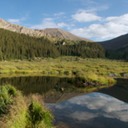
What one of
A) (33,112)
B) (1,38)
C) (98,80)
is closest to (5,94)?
(33,112)

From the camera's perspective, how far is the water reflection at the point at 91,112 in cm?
2624

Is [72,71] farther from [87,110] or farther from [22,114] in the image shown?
[22,114]

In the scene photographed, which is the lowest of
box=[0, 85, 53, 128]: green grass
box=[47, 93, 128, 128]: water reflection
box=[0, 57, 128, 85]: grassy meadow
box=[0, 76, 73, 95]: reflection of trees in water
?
box=[47, 93, 128, 128]: water reflection

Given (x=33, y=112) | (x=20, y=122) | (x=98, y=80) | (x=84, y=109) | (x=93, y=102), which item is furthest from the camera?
(x=98, y=80)

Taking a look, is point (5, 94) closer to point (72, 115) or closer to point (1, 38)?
point (72, 115)

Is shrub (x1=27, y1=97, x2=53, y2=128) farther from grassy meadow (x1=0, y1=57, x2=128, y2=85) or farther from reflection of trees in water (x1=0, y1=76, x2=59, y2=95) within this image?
grassy meadow (x1=0, y1=57, x2=128, y2=85)

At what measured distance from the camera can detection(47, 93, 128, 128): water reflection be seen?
1033 inches

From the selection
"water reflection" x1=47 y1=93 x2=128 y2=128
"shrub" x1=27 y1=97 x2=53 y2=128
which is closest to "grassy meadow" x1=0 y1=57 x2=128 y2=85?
"water reflection" x1=47 y1=93 x2=128 y2=128

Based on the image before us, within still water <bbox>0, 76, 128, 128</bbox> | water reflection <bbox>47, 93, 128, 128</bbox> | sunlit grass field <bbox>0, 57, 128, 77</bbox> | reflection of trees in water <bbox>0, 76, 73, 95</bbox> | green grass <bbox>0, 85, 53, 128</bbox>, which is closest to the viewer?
green grass <bbox>0, 85, 53, 128</bbox>

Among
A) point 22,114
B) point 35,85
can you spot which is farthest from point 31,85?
point 22,114

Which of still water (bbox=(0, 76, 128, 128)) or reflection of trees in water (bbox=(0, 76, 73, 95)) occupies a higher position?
reflection of trees in water (bbox=(0, 76, 73, 95))

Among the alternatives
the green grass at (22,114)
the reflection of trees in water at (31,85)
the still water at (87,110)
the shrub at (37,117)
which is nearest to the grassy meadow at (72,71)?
the reflection of trees in water at (31,85)

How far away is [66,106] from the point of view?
113 feet

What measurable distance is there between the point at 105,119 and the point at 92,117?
1.32m
